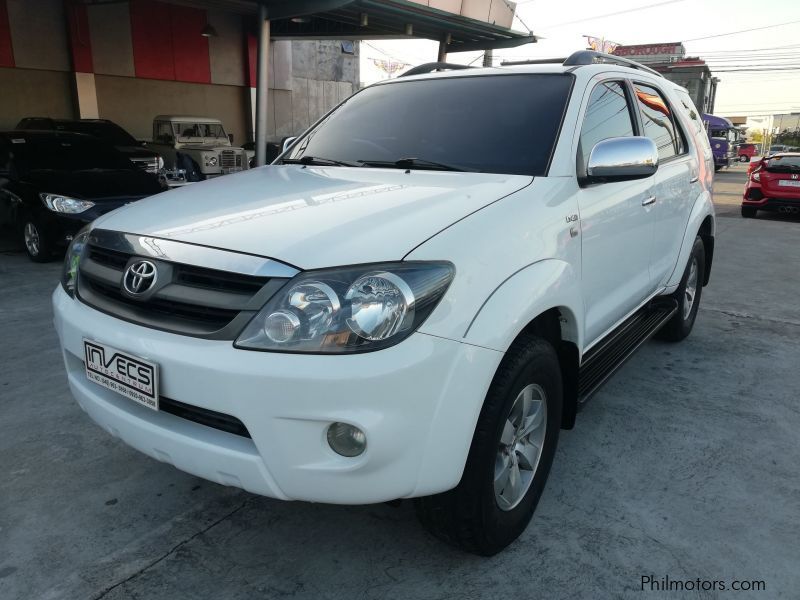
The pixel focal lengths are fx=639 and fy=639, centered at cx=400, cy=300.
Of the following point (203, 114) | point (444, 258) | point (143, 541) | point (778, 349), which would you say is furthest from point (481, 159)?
point (203, 114)

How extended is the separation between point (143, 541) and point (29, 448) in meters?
1.03

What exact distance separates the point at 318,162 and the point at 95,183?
5013 millimetres

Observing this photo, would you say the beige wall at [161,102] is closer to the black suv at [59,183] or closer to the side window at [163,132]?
the side window at [163,132]

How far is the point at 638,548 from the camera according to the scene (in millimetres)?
2279

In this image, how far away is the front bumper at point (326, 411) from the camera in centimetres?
168

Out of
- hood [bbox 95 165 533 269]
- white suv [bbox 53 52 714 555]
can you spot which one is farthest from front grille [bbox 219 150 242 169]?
hood [bbox 95 165 533 269]

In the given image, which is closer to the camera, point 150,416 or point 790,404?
Result: point 150,416

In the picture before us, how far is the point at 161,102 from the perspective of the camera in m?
17.5

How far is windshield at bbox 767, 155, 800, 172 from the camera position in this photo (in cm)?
1179

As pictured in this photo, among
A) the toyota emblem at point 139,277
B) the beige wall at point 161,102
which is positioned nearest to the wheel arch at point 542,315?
the toyota emblem at point 139,277

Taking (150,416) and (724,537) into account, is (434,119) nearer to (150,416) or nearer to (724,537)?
(150,416)

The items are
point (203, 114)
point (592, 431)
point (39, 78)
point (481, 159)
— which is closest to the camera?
point (481, 159)

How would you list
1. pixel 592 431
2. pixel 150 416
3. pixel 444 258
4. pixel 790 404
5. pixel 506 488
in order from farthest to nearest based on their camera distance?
1. pixel 790 404
2. pixel 592 431
3. pixel 506 488
4. pixel 150 416
5. pixel 444 258

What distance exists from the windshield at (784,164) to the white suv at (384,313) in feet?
36.0
